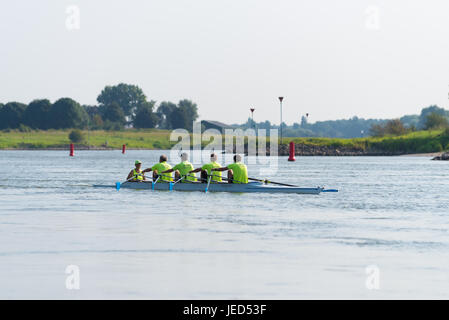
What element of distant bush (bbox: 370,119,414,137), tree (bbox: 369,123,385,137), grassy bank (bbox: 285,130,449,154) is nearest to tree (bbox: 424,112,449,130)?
distant bush (bbox: 370,119,414,137)

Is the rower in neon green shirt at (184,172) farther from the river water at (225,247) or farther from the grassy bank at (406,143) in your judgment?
the grassy bank at (406,143)

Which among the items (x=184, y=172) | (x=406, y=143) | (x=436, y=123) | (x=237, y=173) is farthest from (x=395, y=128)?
(x=237, y=173)

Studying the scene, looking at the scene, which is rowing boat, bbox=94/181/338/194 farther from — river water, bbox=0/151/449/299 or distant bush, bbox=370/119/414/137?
distant bush, bbox=370/119/414/137

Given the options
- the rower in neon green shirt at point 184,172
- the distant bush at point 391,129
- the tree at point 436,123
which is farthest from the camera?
the distant bush at point 391,129

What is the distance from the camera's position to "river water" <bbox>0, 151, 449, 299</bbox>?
604 inches

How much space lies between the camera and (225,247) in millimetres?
20891

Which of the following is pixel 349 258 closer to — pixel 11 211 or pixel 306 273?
pixel 306 273

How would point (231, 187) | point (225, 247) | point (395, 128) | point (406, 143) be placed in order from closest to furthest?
point (225, 247) → point (231, 187) → point (406, 143) → point (395, 128)

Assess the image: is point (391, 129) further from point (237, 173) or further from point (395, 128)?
point (237, 173)

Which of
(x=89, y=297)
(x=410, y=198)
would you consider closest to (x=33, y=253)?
(x=89, y=297)

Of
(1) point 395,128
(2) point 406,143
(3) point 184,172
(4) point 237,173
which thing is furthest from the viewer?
(1) point 395,128

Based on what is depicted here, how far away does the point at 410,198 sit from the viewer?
37.5 metres

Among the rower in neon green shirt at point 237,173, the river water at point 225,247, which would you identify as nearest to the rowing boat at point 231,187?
the rower in neon green shirt at point 237,173

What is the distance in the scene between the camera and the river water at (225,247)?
50.4 feet
